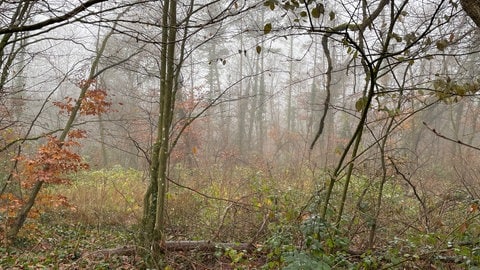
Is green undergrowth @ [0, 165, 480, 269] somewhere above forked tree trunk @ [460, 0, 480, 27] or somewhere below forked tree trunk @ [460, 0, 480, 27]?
below

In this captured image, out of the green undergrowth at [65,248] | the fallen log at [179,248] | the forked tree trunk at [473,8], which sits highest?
the forked tree trunk at [473,8]

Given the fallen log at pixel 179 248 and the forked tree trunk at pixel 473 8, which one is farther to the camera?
the fallen log at pixel 179 248

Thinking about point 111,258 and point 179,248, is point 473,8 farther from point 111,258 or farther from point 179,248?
point 111,258

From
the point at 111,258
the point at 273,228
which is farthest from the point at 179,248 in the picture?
the point at 273,228

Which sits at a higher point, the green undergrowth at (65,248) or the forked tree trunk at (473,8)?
the forked tree trunk at (473,8)

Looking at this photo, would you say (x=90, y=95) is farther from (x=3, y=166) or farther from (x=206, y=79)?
(x=206, y=79)

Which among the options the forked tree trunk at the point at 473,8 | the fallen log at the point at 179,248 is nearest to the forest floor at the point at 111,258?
the fallen log at the point at 179,248

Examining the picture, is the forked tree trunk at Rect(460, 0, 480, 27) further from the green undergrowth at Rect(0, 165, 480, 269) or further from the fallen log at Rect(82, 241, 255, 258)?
the fallen log at Rect(82, 241, 255, 258)

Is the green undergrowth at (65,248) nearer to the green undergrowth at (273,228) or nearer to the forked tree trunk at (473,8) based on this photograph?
the green undergrowth at (273,228)

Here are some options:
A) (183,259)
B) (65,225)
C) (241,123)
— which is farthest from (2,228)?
(241,123)

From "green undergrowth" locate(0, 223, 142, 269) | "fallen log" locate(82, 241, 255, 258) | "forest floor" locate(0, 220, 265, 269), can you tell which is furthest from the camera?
"fallen log" locate(82, 241, 255, 258)

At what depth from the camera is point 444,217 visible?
5.80 m

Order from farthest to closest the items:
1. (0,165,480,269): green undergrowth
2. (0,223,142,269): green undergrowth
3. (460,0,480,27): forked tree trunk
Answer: (0,223,142,269): green undergrowth → (0,165,480,269): green undergrowth → (460,0,480,27): forked tree trunk

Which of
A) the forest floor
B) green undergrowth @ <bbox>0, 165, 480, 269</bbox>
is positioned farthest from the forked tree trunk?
the forest floor
